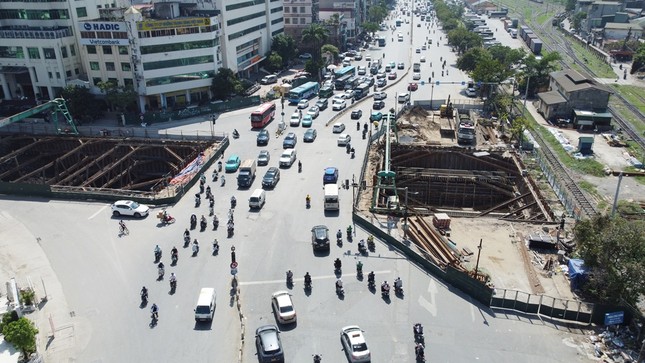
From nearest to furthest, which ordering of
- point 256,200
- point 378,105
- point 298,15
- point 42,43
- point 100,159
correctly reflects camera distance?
1. point 256,200
2. point 100,159
3. point 42,43
4. point 378,105
5. point 298,15

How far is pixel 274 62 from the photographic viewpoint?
117 metres

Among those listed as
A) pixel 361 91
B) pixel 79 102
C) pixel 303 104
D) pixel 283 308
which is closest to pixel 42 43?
pixel 79 102

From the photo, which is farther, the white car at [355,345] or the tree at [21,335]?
the white car at [355,345]

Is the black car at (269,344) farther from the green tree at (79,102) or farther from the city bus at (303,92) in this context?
the city bus at (303,92)

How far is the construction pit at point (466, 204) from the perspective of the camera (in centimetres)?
4278

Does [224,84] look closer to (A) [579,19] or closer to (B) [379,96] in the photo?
(B) [379,96]

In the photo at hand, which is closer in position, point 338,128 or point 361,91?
point 338,128

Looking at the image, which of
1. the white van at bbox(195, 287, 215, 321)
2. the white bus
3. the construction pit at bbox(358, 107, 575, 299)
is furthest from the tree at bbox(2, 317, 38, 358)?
the construction pit at bbox(358, 107, 575, 299)

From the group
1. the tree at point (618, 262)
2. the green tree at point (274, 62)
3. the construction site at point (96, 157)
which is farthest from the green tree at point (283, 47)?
the tree at point (618, 262)

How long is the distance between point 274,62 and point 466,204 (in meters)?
66.5

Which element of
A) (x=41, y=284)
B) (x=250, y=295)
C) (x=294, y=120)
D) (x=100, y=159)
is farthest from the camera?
(x=294, y=120)

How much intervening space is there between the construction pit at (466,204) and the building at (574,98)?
1361 centimetres

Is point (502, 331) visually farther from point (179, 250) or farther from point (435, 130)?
point (435, 130)

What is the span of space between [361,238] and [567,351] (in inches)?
779
